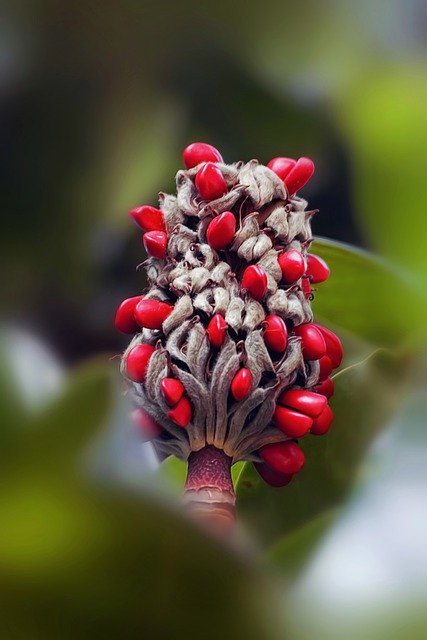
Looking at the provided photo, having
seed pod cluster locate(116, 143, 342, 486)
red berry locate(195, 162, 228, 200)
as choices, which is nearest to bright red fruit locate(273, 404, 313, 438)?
seed pod cluster locate(116, 143, 342, 486)

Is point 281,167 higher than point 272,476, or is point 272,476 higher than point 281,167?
point 281,167

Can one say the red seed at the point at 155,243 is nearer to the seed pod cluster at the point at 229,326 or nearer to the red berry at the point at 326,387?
the seed pod cluster at the point at 229,326

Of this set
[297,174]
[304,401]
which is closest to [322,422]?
[304,401]

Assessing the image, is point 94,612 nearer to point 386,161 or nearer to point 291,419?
point 291,419

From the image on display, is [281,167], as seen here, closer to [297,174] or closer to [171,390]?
[297,174]

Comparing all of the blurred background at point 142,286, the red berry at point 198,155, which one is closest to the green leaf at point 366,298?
the blurred background at point 142,286

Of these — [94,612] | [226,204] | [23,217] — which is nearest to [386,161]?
[226,204]
